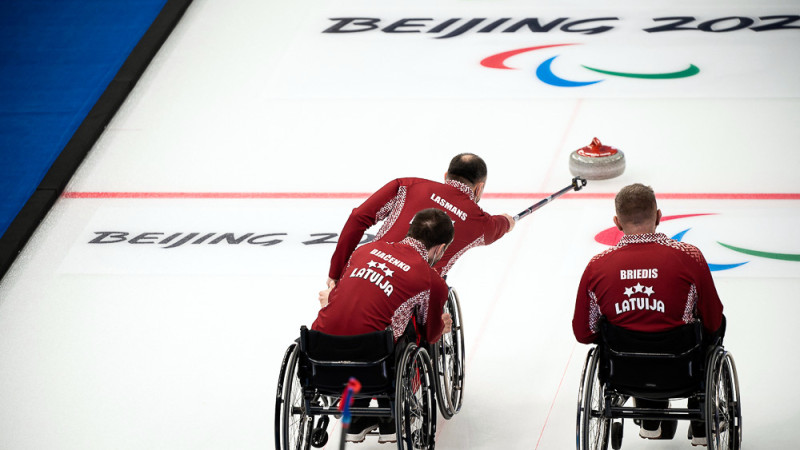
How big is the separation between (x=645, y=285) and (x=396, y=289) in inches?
34.5

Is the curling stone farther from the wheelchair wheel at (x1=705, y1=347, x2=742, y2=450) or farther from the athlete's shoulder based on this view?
the athlete's shoulder

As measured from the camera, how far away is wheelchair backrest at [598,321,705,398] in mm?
3623

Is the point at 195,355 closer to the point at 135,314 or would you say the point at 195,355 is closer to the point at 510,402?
the point at 135,314

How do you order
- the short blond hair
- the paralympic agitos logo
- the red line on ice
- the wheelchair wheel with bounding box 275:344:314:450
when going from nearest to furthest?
the wheelchair wheel with bounding box 275:344:314:450 → the short blond hair → the paralympic agitos logo → the red line on ice

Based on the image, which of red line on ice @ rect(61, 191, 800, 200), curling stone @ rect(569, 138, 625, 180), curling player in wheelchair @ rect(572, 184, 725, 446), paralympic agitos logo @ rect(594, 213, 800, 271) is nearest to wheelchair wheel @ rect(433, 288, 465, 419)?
curling player in wheelchair @ rect(572, 184, 725, 446)

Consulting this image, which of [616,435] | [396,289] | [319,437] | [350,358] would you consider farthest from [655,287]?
[319,437]

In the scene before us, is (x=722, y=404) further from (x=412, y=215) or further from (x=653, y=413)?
(x=412, y=215)

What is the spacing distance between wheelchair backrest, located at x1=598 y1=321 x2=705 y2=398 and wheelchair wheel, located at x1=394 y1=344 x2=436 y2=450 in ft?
2.20

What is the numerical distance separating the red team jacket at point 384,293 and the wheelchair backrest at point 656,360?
2.11ft

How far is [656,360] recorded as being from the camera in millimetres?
3656

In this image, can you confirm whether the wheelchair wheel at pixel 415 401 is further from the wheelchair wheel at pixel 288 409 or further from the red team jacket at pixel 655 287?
the red team jacket at pixel 655 287

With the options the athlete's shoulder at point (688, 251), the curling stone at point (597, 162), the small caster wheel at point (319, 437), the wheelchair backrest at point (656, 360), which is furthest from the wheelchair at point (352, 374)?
the curling stone at point (597, 162)

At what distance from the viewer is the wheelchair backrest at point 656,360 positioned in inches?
143

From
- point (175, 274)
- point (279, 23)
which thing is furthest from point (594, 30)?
point (175, 274)
